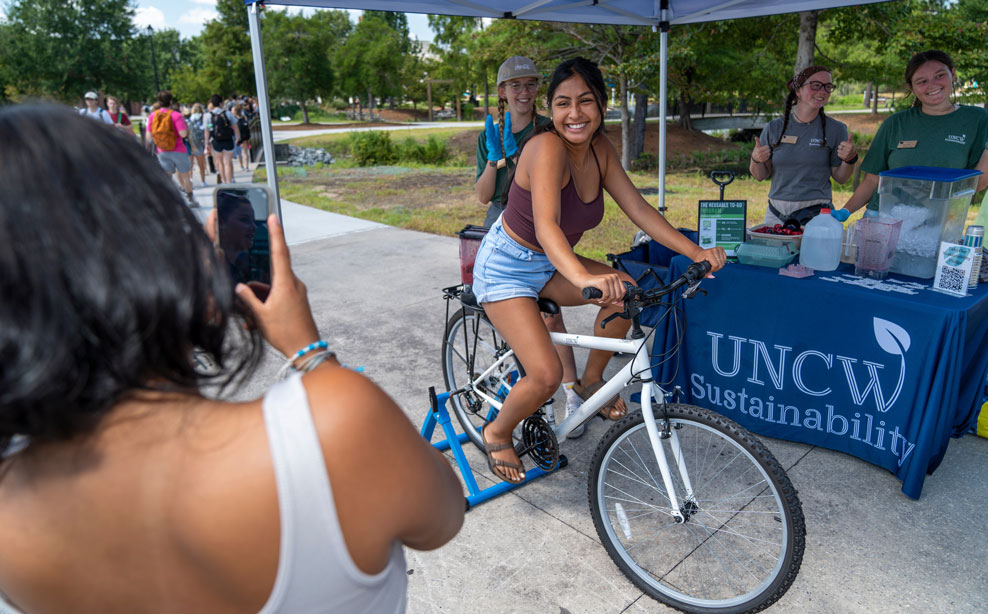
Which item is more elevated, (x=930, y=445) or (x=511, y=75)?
(x=511, y=75)

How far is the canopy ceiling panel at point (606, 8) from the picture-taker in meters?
4.67

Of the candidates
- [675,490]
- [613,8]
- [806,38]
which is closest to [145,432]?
[675,490]

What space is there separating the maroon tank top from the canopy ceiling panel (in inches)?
91.4

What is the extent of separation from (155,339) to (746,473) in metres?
2.95

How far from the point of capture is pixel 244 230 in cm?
107

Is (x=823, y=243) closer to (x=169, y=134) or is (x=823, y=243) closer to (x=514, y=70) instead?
(x=514, y=70)

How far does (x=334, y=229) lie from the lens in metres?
9.83

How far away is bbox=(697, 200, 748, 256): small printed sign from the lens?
12.0ft

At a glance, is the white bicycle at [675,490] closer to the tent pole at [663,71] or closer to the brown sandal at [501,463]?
the brown sandal at [501,463]

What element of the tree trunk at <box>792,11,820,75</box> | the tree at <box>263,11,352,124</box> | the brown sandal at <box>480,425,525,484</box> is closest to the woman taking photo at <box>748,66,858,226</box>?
the brown sandal at <box>480,425,525,484</box>

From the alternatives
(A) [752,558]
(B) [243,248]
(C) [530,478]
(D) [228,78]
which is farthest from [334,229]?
(D) [228,78]

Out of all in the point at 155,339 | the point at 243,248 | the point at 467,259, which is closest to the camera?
the point at 155,339

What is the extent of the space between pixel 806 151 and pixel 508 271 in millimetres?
2562

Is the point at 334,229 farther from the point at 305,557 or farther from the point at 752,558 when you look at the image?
the point at 305,557
